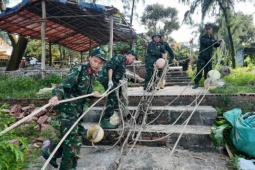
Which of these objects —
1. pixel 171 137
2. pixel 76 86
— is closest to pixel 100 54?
pixel 76 86

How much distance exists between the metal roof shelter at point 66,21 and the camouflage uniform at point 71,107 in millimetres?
5313

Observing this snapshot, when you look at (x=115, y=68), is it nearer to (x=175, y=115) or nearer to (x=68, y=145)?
(x=175, y=115)

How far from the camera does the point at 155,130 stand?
379 cm

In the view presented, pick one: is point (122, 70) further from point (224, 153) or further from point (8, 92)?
point (8, 92)

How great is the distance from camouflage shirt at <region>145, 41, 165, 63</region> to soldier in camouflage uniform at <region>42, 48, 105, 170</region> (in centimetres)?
294

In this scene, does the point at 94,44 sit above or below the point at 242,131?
above

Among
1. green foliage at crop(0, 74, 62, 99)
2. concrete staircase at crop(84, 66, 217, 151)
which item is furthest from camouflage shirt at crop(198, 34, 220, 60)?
green foliage at crop(0, 74, 62, 99)

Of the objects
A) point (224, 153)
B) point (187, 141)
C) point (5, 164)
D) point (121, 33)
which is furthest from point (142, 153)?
point (121, 33)

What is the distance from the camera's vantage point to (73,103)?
9.02 feet

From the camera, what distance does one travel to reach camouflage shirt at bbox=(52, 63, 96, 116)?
2.68 meters

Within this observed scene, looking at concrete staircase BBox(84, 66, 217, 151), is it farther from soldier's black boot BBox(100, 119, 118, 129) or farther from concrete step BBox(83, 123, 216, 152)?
soldier's black boot BBox(100, 119, 118, 129)

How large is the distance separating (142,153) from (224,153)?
1.27m

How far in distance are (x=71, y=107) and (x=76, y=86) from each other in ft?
0.91

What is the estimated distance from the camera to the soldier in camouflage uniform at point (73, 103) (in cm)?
Answer: 263
